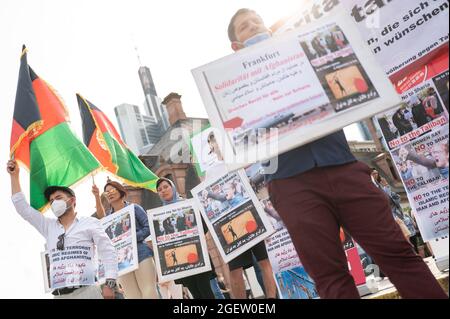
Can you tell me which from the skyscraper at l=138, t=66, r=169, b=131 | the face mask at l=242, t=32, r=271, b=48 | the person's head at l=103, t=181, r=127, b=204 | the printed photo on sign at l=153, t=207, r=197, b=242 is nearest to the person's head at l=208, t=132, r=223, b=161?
the printed photo on sign at l=153, t=207, r=197, b=242

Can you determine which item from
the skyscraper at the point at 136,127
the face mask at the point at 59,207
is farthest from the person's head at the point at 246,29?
the skyscraper at the point at 136,127

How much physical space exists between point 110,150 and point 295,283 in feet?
13.8

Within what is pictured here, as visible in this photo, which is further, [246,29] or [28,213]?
[28,213]

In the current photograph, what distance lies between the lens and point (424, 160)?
3.21 metres

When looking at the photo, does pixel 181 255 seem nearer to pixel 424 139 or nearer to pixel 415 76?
pixel 424 139

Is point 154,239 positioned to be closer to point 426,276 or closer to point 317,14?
point 317,14

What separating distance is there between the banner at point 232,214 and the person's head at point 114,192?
1.33 m

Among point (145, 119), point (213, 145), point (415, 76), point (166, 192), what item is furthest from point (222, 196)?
point (145, 119)

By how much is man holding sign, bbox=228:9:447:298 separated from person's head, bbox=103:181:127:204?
3649 mm

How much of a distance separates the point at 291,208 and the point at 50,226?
272 cm

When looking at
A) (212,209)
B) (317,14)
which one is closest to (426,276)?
(317,14)

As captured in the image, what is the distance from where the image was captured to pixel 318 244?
1.94 m

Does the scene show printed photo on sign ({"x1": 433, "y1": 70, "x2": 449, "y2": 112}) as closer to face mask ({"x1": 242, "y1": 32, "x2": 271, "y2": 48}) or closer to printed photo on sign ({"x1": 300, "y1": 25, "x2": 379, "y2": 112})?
printed photo on sign ({"x1": 300, "y1": 25, "x2": 379, "y2": 112})

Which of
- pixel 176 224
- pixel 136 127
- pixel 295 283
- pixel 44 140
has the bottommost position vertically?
pixel 295 283
